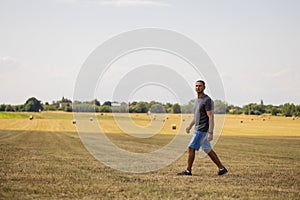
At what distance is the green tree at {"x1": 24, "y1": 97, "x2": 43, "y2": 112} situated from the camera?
12694 cm

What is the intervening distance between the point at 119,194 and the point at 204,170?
4633 mm

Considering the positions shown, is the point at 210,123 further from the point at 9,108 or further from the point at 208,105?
the point at 9,108

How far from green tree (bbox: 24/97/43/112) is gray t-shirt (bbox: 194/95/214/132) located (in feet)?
385

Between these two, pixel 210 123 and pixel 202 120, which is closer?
pixel 210 123

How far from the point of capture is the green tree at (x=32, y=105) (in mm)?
→ 126938

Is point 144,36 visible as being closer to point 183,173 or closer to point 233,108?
point 183,173

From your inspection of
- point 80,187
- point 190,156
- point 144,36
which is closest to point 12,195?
point 80,187

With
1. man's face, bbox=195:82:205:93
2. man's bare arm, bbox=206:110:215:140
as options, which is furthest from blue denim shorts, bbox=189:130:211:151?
man's face, bbox=195:82:205:93

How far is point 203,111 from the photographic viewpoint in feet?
38.1

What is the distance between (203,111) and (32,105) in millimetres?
120311

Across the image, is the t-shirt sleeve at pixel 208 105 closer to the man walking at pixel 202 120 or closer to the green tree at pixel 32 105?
the man walking at pixel 202 120

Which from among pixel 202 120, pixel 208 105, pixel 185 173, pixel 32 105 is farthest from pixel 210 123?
pixel 32 105

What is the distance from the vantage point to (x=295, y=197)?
8945 mm

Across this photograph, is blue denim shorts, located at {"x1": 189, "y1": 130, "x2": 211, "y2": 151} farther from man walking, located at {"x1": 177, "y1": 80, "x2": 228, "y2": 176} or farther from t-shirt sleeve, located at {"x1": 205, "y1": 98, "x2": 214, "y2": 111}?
t-shirt sleeve, located at {"x1": 205, "y1": 98, "x2": 214, "y2": 111}
